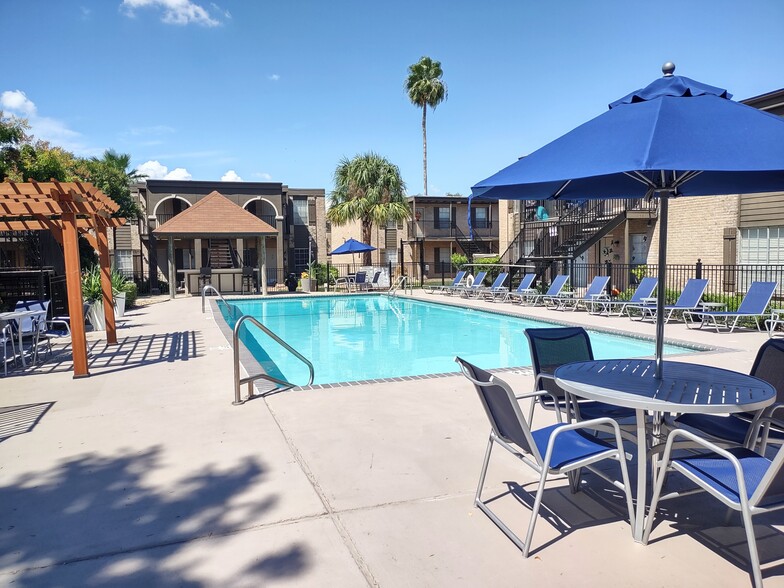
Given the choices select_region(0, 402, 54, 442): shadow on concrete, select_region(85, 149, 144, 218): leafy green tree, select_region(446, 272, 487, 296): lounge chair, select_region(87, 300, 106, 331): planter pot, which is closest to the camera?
select_region(0, 402, 54, 442): shadow on concrete

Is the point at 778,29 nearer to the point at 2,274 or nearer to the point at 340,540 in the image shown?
the point at 340,540

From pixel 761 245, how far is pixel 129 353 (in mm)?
15913

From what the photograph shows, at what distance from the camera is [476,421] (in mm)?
4980

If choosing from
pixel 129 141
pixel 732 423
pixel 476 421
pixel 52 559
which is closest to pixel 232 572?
pixel 52 559

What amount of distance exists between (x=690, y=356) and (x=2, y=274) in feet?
43.6

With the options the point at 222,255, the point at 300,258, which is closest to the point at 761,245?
the point at 222,255

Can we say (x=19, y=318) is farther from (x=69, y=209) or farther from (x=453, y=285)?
(x=453, y=285)

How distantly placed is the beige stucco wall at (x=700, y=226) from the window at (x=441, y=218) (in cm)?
1909

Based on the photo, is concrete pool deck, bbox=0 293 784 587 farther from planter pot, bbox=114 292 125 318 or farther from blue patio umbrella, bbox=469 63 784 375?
planter pot, bbox=114 292 125 318

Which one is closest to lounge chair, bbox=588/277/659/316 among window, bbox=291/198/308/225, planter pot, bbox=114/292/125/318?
planter pot, bbox=114/292/125/318

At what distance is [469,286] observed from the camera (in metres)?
20.5

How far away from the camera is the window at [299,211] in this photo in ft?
117

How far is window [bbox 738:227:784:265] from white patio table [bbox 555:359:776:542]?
13.7 meters

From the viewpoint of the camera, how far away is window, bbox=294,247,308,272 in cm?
3588
